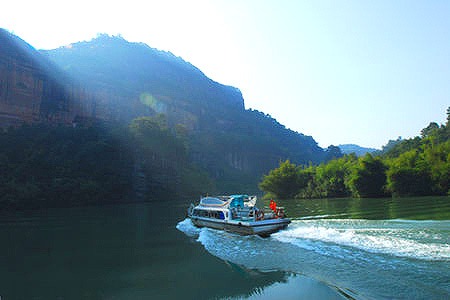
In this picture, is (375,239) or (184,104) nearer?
(375,239)

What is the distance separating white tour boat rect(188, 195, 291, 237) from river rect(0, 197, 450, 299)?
86cm

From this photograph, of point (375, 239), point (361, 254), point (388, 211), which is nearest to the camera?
point (361, 254)

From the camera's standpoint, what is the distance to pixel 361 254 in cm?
1167

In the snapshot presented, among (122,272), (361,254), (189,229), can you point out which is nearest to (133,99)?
(189,229)

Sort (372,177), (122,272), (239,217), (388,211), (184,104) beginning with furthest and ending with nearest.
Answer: (184,104) → (372,177) → (388,211) → (239,217) → (122,272)

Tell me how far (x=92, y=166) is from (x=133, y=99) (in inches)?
2710

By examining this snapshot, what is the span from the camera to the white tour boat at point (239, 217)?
61.5 ft

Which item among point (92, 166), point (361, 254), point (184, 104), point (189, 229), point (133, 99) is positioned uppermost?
point (184, 104)

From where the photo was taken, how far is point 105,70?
136 metres

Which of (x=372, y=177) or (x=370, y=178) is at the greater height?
(x=372, y=177)

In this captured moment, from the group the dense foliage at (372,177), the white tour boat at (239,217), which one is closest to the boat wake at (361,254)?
the white tour boat at (239,217)

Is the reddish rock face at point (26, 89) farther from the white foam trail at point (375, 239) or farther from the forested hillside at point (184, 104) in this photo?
the white foam trail at point (375, 239)

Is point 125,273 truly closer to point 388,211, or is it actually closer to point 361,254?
point 361,254

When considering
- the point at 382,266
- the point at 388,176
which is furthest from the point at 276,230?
the point at 388,176
